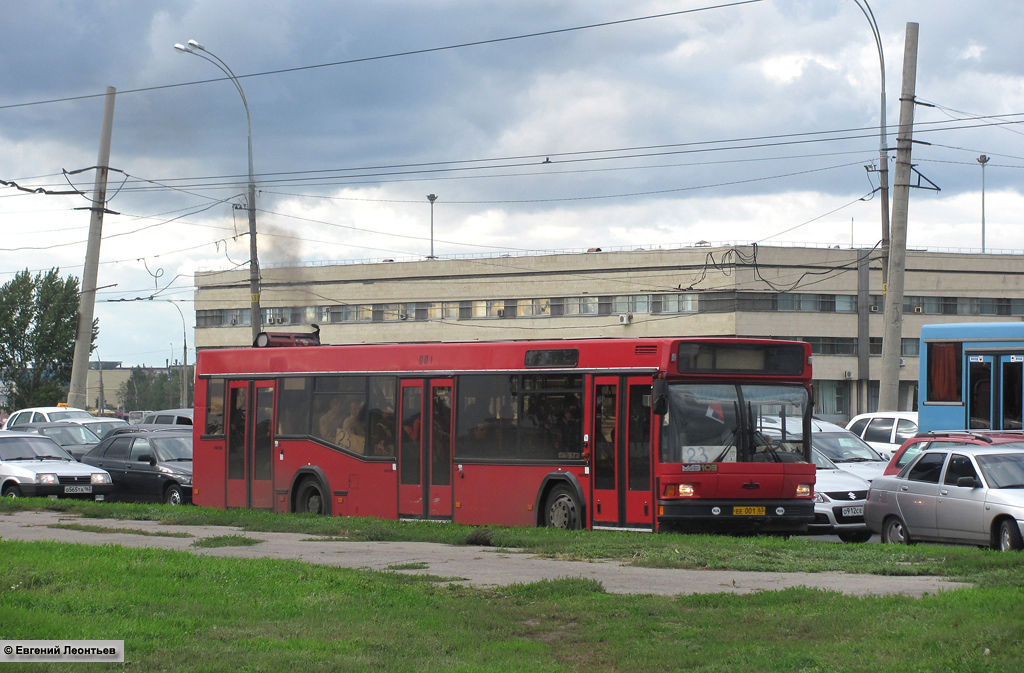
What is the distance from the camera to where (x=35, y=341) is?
8394 cm

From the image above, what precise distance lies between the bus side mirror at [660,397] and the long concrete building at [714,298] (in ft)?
163

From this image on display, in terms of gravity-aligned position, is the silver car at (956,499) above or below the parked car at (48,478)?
above

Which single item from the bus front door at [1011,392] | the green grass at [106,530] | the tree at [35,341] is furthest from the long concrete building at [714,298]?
the green grass at [106,530]

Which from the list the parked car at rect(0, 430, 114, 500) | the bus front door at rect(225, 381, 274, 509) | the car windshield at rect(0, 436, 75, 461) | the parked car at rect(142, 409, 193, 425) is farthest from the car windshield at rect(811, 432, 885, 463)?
the parked car at rect(142, 409, 193, 425)

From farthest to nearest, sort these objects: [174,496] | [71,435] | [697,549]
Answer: [71,435] < [174,496] < [697,549]

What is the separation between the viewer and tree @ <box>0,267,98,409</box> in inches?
3282

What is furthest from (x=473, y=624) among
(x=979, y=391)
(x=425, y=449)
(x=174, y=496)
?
(x=174, y=496)

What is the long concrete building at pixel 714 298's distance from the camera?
65.3m

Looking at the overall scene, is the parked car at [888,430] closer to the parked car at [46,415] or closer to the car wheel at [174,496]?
the car wheel at [174,496]

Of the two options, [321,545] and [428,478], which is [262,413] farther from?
[321,545]

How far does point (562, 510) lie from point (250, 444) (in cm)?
704

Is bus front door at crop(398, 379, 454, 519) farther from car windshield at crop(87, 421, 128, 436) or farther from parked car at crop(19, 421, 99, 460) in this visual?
car windshield at crop(87, 421, 128, 436)

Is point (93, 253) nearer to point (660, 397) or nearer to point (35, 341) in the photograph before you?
point (660, 397)

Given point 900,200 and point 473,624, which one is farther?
point 900,200
